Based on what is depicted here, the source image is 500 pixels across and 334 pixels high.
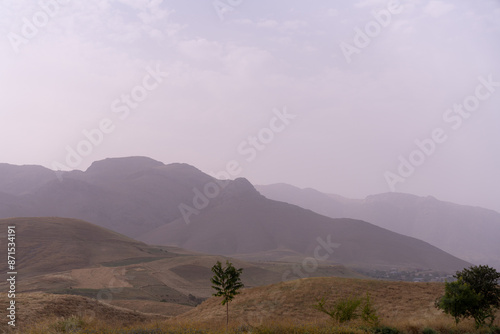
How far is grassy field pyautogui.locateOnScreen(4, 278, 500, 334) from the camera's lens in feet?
59.3

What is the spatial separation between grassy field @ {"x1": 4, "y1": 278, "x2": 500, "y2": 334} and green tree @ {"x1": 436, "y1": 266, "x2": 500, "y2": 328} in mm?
777

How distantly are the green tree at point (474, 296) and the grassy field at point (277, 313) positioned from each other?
78 cm

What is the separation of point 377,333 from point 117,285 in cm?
5548

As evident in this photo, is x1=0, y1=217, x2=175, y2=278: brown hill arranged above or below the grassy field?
above

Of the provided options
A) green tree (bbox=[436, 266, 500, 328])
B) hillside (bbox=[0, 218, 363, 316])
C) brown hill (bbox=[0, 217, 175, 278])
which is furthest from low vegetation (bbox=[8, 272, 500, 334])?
brown hill (bbox=[0, 217, 175, 278])

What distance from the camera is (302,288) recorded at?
33.9m

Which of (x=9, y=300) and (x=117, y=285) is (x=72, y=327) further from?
(x=117, y=285)

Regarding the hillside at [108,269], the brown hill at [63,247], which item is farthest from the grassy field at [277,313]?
the brown hill at [63,247]

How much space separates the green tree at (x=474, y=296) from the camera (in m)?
20.2

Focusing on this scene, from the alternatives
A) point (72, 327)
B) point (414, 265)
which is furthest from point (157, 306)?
point (414, 265)

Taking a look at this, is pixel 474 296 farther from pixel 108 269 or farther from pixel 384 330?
pixel 108 269

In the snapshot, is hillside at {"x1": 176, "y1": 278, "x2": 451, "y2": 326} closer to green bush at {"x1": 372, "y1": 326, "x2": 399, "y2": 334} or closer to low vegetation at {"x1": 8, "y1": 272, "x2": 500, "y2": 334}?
low vegetation at {"x1": 8, "y1": 272, "x2": 500, "y2": 334}

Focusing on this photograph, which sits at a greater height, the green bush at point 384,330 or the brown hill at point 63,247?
the brown hill at point 63,247

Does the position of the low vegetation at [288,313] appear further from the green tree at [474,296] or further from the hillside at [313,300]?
the green tree at [474,296]
